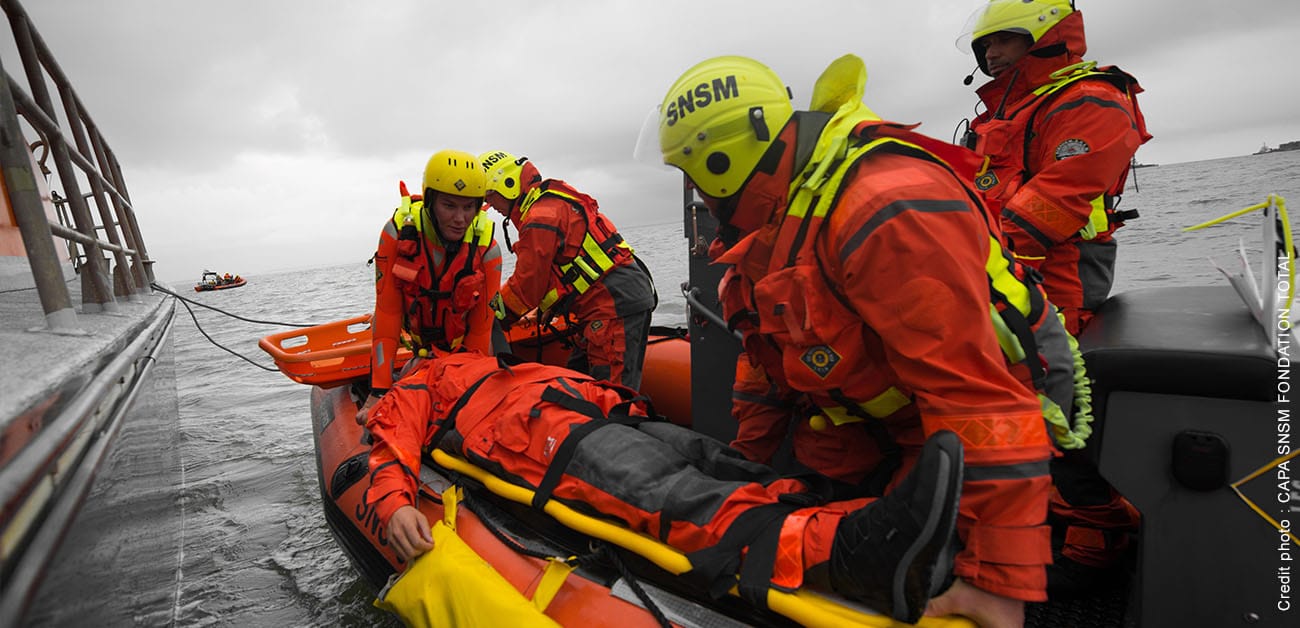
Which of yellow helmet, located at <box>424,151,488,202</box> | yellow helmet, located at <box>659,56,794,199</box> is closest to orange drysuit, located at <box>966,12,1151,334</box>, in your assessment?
yellow helmet, located at <box>659,56,794,199</box>

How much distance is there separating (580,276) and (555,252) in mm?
231

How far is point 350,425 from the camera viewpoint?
3643 mm

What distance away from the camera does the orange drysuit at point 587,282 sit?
3762mm

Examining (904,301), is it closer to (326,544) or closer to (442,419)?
(442,419)

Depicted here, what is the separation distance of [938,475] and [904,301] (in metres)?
0.34

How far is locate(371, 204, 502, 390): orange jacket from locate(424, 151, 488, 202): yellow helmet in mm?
364

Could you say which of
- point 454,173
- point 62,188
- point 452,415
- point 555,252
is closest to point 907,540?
point 452,415

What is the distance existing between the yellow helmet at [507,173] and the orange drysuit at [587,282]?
149mm

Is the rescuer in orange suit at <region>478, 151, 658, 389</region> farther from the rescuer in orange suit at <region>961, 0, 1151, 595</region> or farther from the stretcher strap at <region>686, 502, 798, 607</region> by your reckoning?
the stretcher strap at <region>686, 502, 798, 607</region>

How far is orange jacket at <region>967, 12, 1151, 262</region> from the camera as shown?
2.23 metres

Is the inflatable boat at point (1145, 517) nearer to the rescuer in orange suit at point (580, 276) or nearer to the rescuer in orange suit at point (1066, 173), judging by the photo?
the rescuer in orange suit at point (1066, 173)

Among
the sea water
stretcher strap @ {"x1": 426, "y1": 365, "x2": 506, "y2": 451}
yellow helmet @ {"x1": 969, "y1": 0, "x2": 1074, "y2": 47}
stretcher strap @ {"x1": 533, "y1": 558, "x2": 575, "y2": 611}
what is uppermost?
yellow helmet @ {"x1": 969, "y1": 0, "x2": 1074, "y2": 47}

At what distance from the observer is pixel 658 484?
1.90 meters

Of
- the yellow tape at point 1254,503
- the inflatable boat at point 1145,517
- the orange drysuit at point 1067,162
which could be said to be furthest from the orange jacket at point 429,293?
the yellow tape at point 1254,503
